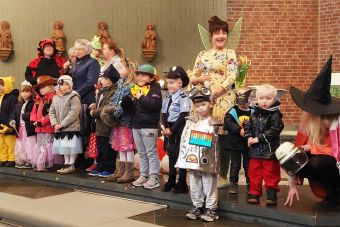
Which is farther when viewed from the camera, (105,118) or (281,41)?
(281,41)

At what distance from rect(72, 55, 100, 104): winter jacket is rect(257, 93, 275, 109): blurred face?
2933mm

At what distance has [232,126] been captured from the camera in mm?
5016

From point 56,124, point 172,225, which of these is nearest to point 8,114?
point 56,124

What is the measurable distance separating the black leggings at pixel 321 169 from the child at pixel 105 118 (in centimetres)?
249

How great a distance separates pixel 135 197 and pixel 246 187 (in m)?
1.32

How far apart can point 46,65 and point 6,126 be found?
46.5 inches

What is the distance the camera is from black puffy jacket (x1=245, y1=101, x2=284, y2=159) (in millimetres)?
4570

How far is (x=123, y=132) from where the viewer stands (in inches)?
231

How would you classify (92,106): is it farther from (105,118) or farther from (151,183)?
(151,183)

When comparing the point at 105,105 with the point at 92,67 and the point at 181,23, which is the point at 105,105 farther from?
the point at 181,23

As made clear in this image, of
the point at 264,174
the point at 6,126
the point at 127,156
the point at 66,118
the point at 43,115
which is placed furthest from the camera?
the point at 6,126

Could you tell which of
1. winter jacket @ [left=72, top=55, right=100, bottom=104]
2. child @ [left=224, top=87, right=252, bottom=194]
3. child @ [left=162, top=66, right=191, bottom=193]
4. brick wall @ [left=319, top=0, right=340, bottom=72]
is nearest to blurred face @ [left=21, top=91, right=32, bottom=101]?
winter jacket @ [left=72, top=55, right=100, bottom=104]

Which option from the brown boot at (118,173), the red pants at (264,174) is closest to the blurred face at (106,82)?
the brown boot at (118,173)

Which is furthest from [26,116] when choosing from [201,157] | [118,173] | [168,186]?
[201,157]
